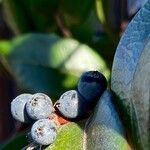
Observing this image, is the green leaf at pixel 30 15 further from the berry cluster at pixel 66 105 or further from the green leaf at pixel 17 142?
the berry cluster at pixel 66 105

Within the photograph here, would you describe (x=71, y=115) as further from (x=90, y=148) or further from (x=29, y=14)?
(x=29, y=14)

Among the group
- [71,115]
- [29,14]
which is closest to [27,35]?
[29,14]

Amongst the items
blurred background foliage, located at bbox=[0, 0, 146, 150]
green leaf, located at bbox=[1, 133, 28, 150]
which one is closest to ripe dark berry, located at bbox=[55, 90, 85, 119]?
green leaf, located at bbox=[1, 133, 28, 150]

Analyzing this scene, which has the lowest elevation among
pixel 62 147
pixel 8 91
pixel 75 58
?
pixel 8 91

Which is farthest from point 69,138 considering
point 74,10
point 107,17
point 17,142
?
point 74,10

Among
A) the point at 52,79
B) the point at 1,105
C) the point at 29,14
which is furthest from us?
the point at 1,105

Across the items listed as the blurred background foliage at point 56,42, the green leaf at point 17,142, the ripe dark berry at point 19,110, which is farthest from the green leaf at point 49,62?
the ripe dark berry at point 19,110
